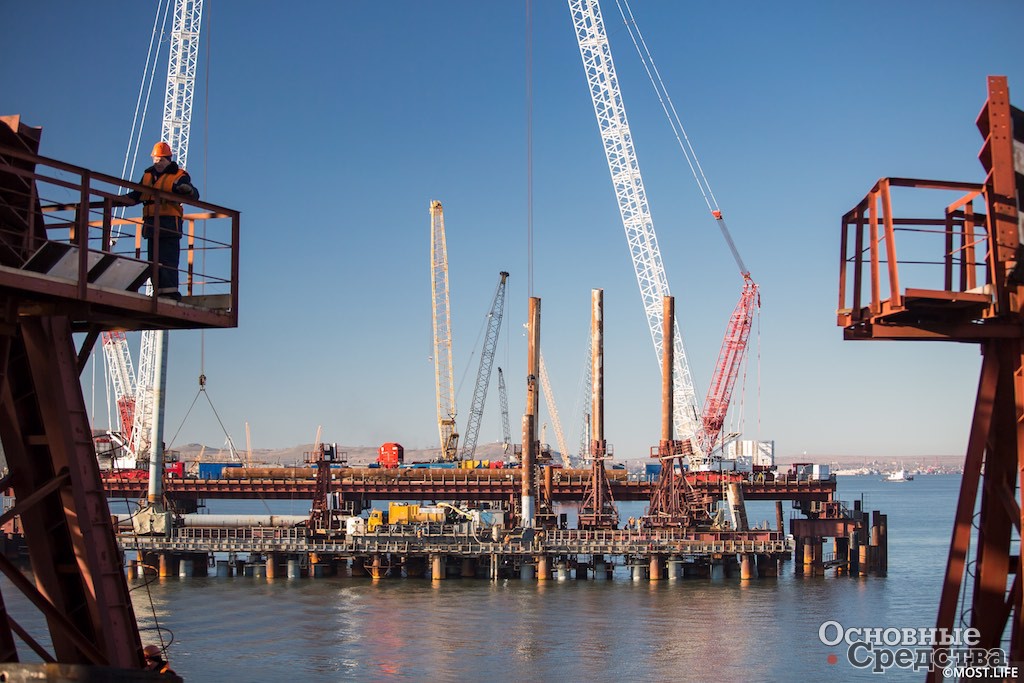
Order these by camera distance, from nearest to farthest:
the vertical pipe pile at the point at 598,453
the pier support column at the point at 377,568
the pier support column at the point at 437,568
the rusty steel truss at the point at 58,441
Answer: the rusty steel truss at the point at 58,441 < the pier support column at the point at 437,568 < the pier support column at the point at 377,568 < the vertical pipe pile at the point at 598,453

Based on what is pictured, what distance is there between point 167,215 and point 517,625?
46.1 metres

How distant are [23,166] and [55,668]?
6.11m

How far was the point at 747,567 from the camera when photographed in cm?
7819

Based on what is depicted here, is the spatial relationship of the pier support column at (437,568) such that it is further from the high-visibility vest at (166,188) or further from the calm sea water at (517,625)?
the high-visibility vest at (166,188)

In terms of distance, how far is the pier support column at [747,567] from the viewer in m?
77.9

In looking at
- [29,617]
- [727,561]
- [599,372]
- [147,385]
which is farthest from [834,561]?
[147,385]

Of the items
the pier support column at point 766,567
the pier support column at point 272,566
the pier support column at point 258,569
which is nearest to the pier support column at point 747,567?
the pier support column at point 766,567

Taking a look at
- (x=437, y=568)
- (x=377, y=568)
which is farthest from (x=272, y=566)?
(x=437, y=568)

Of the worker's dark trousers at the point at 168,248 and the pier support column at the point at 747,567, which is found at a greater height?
the worker's dark trousers at the point at 168,248

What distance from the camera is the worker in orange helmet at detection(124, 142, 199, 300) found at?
47.1 ft

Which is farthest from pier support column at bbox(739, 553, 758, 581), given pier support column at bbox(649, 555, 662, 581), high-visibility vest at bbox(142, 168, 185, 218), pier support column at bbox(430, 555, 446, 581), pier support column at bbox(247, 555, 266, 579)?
high-visibility vest at bbox(142, 168, 185, 218)

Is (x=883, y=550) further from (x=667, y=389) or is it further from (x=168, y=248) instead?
(x=168, y=248)

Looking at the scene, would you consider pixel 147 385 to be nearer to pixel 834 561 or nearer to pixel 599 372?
pixel 599 372

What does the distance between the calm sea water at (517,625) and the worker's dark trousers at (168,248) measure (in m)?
21.5
